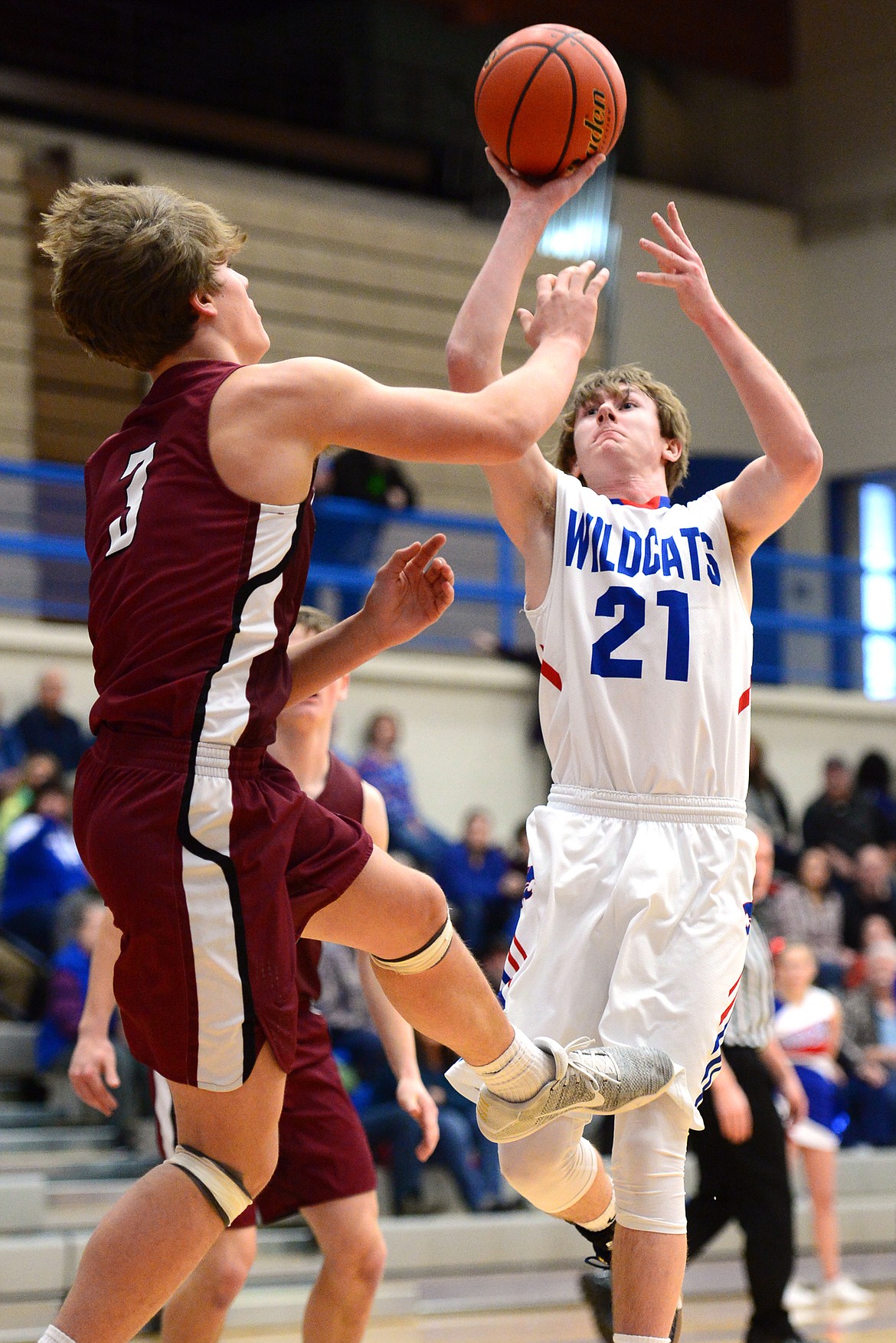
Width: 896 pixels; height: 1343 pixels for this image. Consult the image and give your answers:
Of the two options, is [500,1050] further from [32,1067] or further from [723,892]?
[32,1067]

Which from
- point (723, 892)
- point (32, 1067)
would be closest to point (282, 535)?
point (723, 892)

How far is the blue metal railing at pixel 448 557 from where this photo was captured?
11.4 meters

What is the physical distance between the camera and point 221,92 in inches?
647

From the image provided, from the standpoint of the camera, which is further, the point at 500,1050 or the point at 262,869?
the point at 500,1050

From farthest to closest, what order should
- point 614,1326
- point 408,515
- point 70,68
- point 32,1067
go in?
point 70,68, point 408,515, point 32,1067, point 614,1326

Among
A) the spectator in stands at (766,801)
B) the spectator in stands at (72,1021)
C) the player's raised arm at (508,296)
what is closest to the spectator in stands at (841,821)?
the spectator in stands at (766,801)

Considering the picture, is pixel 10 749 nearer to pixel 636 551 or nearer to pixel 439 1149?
pixel 439 1149

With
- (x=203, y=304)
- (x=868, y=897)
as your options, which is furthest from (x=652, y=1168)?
(x=868, y=897)

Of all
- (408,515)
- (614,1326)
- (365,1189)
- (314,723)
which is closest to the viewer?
(614,1326)

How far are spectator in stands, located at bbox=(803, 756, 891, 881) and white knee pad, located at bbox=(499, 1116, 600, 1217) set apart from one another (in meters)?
8.70

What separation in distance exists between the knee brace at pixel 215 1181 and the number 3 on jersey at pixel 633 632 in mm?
1318

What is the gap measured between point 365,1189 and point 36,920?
4.81 meters

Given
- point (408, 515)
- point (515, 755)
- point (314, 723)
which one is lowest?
point (314, 723)

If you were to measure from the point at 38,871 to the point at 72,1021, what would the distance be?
1221 mm
